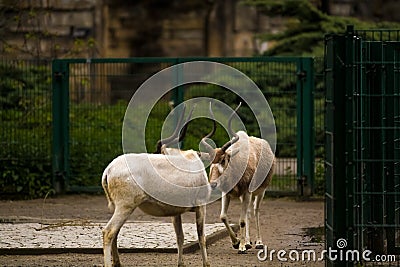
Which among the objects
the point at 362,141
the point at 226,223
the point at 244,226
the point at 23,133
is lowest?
the point at 244,226

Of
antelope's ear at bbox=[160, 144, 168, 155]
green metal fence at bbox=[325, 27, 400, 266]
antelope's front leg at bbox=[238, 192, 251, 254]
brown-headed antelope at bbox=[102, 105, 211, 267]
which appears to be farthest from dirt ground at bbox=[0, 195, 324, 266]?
antelope's ear at bbox=[160, 144, 168, 155]

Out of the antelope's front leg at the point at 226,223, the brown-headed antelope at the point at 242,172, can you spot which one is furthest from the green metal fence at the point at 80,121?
the antelope's front leg at the point at 226,223

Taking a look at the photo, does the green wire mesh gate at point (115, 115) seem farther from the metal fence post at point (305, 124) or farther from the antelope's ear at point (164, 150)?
the antelope's ear at point (164, 150)

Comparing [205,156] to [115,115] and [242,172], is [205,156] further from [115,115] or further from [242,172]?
[115,115]

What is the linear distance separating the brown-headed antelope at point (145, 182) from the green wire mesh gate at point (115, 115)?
665cm

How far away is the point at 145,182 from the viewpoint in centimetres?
960

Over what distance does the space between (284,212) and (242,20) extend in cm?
1358

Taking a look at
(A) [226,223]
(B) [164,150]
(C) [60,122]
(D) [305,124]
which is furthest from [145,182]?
(C) [60,122]

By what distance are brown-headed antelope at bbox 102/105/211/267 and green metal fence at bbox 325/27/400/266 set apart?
61.7 inches

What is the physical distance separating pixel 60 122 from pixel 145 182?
7.72 meters

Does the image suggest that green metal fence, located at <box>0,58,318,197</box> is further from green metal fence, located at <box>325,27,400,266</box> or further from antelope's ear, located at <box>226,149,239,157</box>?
green metal fence, located at <box>325,27,400,266</box>

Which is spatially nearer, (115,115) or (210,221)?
(210,221)

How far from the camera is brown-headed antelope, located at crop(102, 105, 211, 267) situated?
9.53 meters

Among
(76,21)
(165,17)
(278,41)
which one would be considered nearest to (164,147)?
(278,41)
